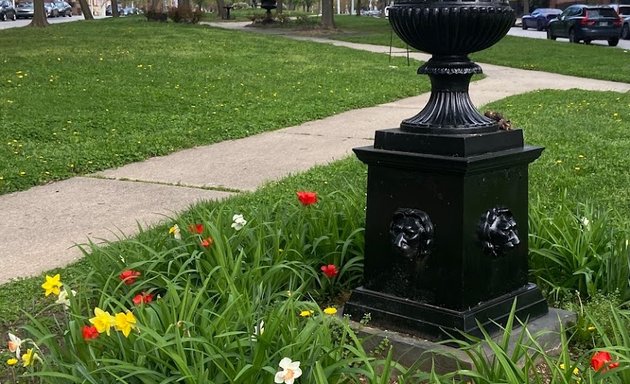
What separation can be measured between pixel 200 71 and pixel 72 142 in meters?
6.21

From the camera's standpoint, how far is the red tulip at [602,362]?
2.42 metres

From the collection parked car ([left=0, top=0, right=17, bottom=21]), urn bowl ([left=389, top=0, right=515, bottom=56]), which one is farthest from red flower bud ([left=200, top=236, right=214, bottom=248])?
parked car ([left=0, top=0, right=17, bottom=21])

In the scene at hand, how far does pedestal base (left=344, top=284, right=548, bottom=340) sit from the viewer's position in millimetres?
3070

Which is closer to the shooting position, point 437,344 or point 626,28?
point 437,344

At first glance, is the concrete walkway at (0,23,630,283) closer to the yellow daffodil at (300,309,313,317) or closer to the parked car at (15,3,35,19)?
the yellow daffodil at (300,309,313,317)

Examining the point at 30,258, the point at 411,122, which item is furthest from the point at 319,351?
the point at 30,258

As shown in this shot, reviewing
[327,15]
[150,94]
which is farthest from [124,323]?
[327,15]

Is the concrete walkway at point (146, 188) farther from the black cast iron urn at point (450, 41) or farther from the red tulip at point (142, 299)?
the black cast iron urn at point (450, 41)

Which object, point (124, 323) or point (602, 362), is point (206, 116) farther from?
point (602, 362)

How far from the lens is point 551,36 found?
31594 millimetres

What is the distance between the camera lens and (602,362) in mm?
2434

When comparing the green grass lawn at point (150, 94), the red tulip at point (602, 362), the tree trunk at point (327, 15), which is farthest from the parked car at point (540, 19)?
the red tulip at point (602, 362)

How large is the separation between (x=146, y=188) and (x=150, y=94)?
4.94 metres

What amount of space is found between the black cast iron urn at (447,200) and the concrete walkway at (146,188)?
2056 mm
